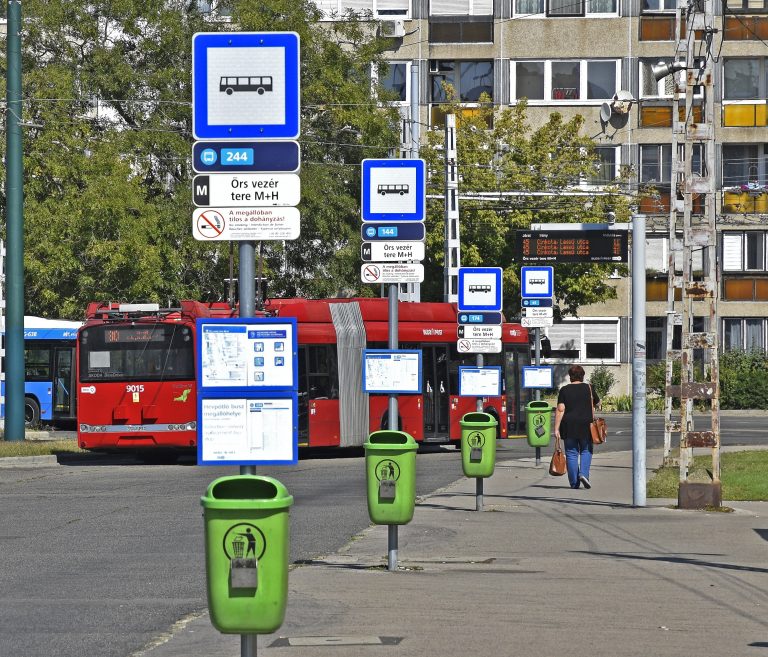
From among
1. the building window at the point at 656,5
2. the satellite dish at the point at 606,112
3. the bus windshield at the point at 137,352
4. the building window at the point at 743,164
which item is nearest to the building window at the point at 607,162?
the building window at the point at 743,164

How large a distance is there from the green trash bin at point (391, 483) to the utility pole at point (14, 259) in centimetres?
1854

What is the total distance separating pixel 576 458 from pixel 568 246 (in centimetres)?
1195

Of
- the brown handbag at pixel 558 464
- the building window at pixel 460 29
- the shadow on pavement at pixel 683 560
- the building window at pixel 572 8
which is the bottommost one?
the brown handbag at pixel 558 464

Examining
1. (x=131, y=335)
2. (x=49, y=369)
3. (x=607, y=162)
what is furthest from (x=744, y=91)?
(x=131, y=335)

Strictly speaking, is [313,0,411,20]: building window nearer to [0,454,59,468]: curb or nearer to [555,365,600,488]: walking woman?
[0,454,59,468]: curb

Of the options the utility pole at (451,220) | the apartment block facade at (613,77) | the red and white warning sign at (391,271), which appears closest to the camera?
the red and white warning sign at (391,271)

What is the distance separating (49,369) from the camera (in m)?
41.2

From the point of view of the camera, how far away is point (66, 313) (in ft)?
132

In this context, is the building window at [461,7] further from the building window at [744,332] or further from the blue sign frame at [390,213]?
the blue sign frame at [390,213]

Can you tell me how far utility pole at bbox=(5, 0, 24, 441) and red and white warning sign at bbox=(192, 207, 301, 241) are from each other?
2193 cm

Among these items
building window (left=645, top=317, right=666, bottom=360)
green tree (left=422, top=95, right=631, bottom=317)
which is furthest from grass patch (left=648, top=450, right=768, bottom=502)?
building window (left=645, top=317, right=666, bottom=360)

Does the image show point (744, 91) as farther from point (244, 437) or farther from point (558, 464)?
point (244, 437)

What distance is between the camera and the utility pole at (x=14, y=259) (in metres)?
29.2

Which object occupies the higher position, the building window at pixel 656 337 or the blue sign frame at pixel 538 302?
the blue sign frame at pixel 538 302
